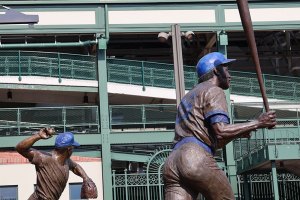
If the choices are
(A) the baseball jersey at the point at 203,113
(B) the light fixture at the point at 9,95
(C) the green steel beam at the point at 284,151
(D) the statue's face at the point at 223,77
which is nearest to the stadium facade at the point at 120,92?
(B) the light fixture at the point at 9,95

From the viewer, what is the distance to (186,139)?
6.50m

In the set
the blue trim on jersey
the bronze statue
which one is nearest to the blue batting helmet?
the blue trim on jersey

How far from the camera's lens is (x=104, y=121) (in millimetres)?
26469

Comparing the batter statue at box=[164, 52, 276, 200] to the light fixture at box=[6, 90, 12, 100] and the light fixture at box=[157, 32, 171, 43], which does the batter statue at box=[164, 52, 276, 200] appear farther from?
the light fixture at box=[6, 90, 12, 100]

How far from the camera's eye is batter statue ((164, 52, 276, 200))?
6.36 m

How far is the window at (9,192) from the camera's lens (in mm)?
25641

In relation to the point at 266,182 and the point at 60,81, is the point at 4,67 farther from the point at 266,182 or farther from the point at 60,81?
the point at 266,182

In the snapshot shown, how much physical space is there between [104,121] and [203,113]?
2010cm

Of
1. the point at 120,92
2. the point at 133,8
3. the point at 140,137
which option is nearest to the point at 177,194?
the point at 140,137

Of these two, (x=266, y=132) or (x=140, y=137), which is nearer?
(x=266, y=132)

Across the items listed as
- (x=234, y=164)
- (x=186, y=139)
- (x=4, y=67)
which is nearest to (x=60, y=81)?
(x=4, y=67)

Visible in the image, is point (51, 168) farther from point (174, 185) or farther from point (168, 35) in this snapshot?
point (168, 35)

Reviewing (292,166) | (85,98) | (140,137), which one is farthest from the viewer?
(85,98)

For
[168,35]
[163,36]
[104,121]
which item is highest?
[168,35]
